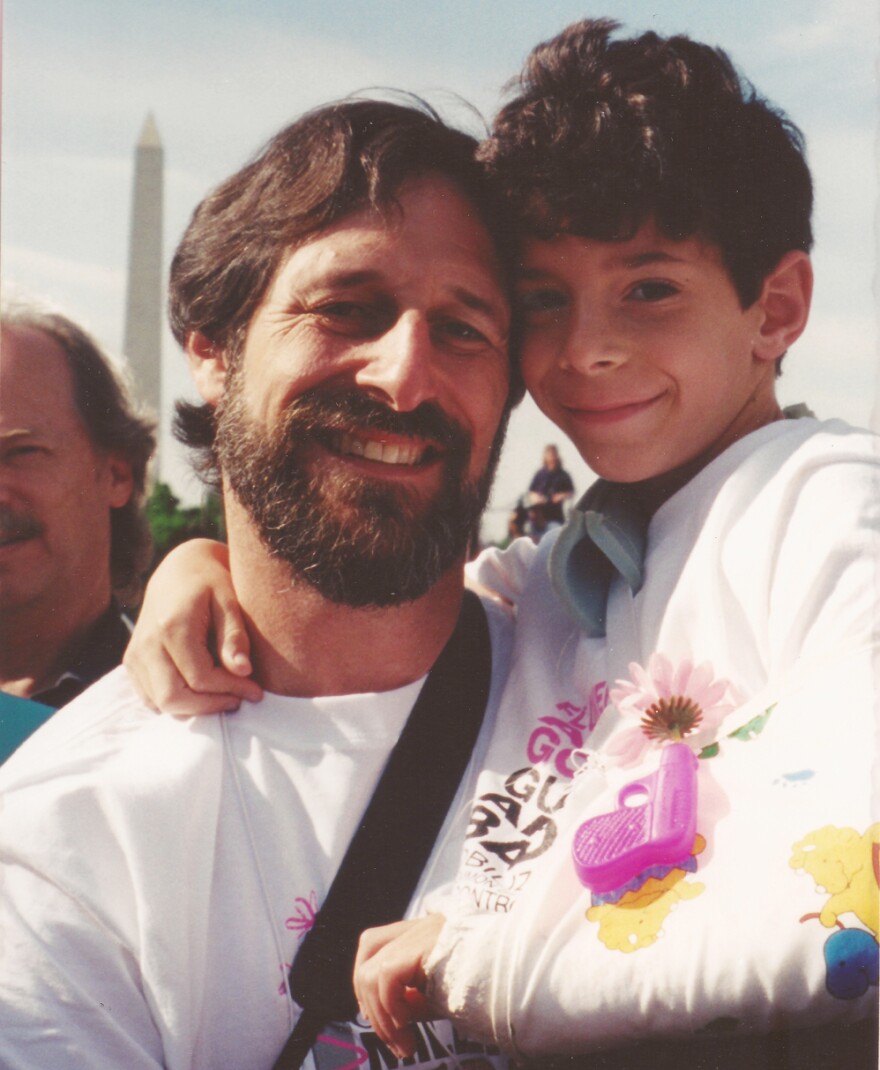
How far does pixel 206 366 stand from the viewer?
2277 mm

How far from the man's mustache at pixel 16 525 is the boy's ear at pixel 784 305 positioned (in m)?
1.42

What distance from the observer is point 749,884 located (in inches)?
52.8

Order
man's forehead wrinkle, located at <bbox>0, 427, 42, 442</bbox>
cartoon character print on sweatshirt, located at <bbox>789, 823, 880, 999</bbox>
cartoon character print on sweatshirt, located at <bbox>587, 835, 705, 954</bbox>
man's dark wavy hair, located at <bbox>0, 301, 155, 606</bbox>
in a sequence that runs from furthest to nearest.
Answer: man's dark wavy hair, located at <bbox>0, 301, 155, 606</bbox> < man's forehead wrinkle, located at <bbox>0, 427, 42, 442</bbox> < cartoon character print on sweatshirt, located at <bbox>587, 835, 705, 954</bbox> < cartoon character print on sweatshirt, located at <bbox>789, 823, 880, 999</bbox>

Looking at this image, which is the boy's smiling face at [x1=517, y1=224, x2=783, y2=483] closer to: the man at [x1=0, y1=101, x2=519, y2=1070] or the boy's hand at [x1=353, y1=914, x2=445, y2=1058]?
the man at [x1=0, y1=101, x2=519, y2=1070]

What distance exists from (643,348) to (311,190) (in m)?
0.65

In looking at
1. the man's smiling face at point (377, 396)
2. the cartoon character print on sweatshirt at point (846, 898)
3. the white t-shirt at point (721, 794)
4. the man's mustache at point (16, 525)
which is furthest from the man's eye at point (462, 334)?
the cartoon character print on sweatshirt at point (846, 898)

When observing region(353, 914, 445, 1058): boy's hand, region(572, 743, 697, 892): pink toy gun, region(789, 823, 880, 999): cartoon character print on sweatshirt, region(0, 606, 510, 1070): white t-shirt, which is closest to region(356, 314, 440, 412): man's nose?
region(0, 606, 510, 1070): white t-shirt

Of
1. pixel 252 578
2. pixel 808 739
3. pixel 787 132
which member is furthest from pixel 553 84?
pixel 808 739

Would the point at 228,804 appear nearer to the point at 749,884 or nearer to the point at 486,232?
the point at 749,884

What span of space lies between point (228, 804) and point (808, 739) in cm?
89

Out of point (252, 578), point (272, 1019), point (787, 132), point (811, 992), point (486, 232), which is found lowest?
point (272, 1019)

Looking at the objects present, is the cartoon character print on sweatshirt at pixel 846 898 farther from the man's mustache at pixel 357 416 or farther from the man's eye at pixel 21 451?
the man's eye at pixel 21 451

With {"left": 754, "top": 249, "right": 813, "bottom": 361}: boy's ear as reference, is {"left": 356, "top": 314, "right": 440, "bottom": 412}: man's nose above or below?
below

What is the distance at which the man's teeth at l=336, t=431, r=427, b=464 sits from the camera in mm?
1928
